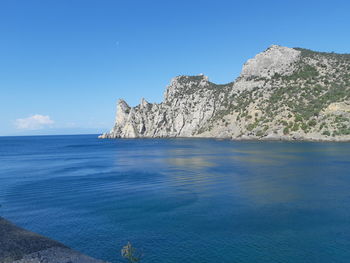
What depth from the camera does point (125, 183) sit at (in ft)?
169

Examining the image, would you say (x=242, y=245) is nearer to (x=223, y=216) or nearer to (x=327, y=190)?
(x=223, y=216)

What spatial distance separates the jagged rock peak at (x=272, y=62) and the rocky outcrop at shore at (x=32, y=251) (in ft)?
591

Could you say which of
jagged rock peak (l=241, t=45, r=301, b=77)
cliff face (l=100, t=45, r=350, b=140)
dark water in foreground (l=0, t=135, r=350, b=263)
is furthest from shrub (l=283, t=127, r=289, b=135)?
dark water in foreground (l=0, t=135, r=350, b=263)

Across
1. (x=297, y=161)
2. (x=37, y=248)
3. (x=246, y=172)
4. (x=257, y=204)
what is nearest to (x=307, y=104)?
(x=297, y=161)

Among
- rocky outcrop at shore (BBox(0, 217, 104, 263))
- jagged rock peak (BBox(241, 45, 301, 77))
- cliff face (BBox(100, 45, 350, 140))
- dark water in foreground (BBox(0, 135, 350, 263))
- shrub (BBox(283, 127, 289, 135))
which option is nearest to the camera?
rocky outcrop at shore (BBox(0, 217, 104, 263))

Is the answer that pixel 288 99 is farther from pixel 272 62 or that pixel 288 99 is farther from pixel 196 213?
pixel 196 213

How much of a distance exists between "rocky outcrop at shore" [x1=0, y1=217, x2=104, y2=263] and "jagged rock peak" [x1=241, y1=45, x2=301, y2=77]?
17999cm

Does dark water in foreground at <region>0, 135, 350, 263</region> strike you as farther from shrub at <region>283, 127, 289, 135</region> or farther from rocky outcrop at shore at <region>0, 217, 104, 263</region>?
shrub at <region>283, 127, 289, 135</region>

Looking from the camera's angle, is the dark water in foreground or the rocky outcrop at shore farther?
the dark water in foreground

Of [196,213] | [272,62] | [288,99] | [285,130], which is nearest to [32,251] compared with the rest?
[196,213]

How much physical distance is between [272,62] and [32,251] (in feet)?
628

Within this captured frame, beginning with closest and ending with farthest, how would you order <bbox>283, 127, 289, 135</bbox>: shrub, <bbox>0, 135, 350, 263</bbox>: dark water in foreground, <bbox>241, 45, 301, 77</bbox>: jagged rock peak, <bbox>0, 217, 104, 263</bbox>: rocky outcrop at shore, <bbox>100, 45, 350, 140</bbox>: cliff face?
<bbox>0, 217, 104, 263</bbox>: rocky outcrop at shore → <bbox>0, 135, 350, 263</bbox>: dark water in foreground → <bbox>100, 45, 350, 140</bbox>: cliff face → <bbox>283, 127, 289, 135</bbox>: shrub → <bbox>241, 45, 301, 77</bbox>: jagged rock peak

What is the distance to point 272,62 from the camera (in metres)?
188

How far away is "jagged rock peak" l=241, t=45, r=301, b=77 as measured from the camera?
595 feet
